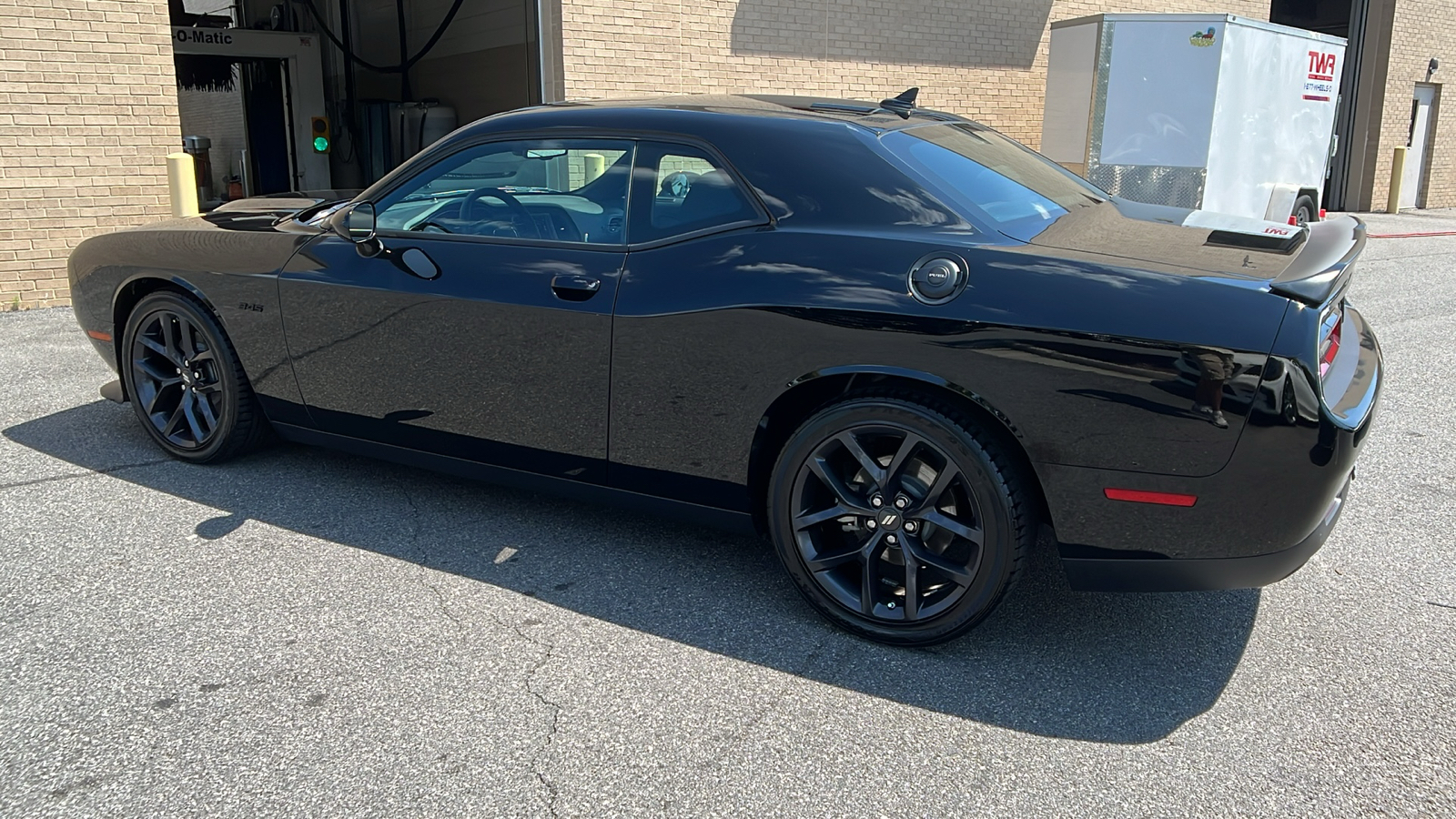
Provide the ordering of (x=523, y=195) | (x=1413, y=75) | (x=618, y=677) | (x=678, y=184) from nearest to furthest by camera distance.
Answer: (x=618, y=677)
(x=678, y=184)
(x=523, y=195)
(x=1413, y=75)

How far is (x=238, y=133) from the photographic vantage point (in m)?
20.5

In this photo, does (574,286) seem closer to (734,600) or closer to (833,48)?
(734,600)

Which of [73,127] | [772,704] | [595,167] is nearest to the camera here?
[772,704]

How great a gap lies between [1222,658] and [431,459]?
2.78 meters

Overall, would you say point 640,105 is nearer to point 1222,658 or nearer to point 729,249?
point 729,249

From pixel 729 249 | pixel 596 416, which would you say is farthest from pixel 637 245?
pixel 596 416

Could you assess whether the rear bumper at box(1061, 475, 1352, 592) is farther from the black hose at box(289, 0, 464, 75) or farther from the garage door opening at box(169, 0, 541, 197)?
the black hose at box(289, 0, 464, 75)

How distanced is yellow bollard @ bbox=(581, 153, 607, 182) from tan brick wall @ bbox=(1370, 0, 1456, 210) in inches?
855

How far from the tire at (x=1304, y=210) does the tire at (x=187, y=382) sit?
1319 centimetres

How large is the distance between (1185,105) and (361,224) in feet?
35.1

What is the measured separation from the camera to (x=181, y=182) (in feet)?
30.2

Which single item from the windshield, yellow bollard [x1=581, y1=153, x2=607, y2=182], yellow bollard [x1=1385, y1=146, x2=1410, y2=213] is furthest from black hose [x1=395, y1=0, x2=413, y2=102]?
yellow bollard [x1=1385, y1=146, x2=1410, y2=213]

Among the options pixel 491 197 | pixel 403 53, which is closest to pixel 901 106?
pixel 491 197

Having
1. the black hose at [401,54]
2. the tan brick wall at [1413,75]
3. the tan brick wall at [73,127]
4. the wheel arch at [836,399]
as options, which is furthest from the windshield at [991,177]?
the tan brick wall at [1413,75]
